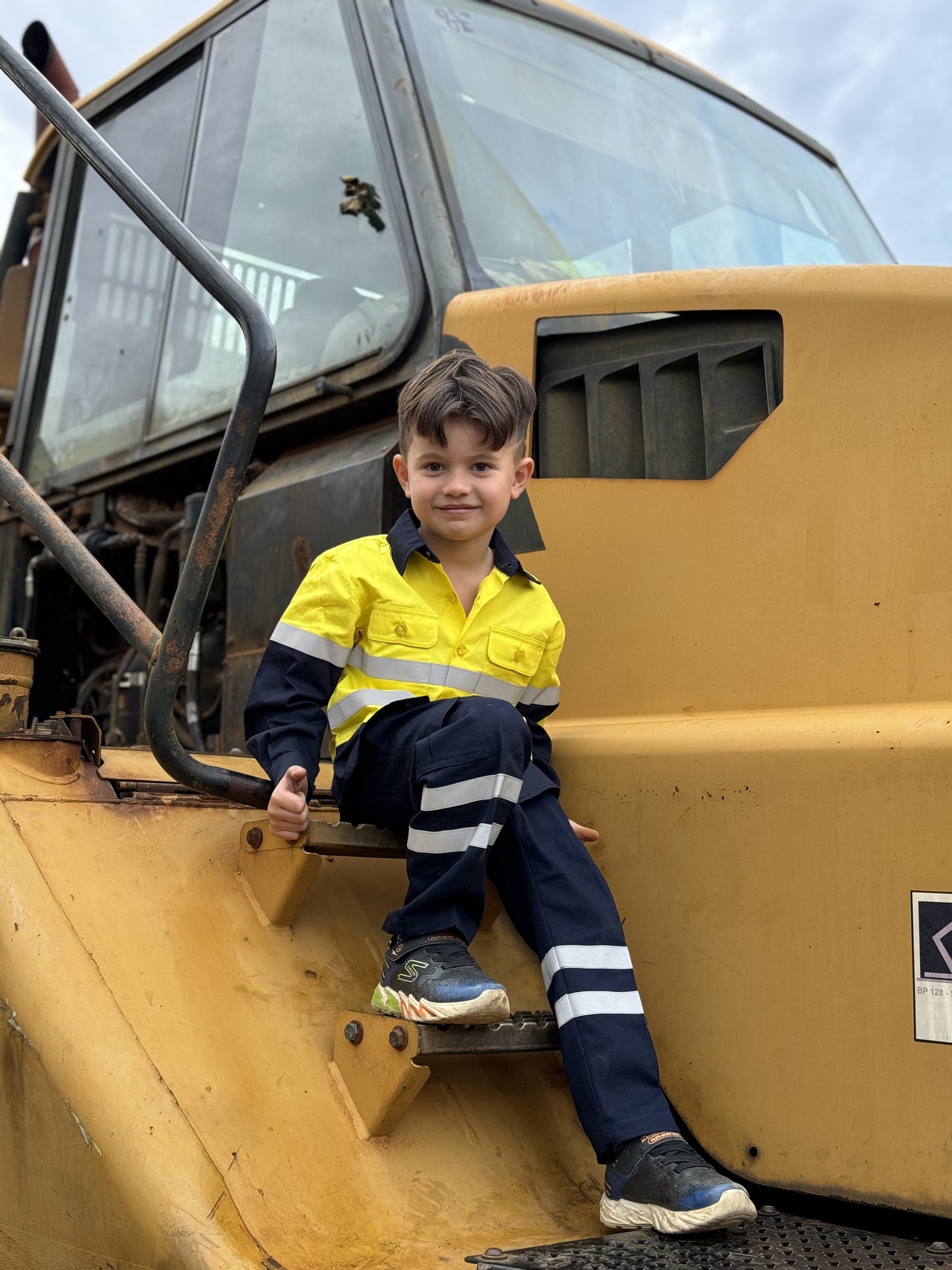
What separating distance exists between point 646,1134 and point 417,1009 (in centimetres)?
30

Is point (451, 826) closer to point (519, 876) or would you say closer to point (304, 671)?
point (519, 876)

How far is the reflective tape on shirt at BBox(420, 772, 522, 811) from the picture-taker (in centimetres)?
174

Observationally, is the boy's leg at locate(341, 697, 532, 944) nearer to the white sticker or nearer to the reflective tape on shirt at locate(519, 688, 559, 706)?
the reflective tape on shirt at locate(519, 688, 559, 706)

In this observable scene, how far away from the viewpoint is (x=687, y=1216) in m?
1.51

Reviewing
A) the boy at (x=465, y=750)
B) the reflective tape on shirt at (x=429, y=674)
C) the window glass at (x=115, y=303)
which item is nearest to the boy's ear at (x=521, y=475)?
the boy at (x=465, y=750)

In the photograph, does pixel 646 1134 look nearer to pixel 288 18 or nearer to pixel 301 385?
pixel 301 385

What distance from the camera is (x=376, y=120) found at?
2.73m

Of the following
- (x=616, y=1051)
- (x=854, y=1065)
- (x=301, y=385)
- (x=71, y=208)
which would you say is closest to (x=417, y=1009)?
(x=616, y=1051)

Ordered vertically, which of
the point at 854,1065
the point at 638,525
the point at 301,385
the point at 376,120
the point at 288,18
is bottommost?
the point at 854,1065

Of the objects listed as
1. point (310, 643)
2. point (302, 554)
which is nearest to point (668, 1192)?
point (310, 643)

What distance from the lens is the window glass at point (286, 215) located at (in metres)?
2.71

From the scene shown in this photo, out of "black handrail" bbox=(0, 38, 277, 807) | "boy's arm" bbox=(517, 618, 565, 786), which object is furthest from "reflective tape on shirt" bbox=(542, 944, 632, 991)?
"black handrail" bbox=(0, 38, 277, 807)

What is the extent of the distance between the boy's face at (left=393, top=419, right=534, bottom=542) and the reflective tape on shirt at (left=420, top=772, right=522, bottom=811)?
15.0 inches

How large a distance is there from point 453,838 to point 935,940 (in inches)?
23.1
